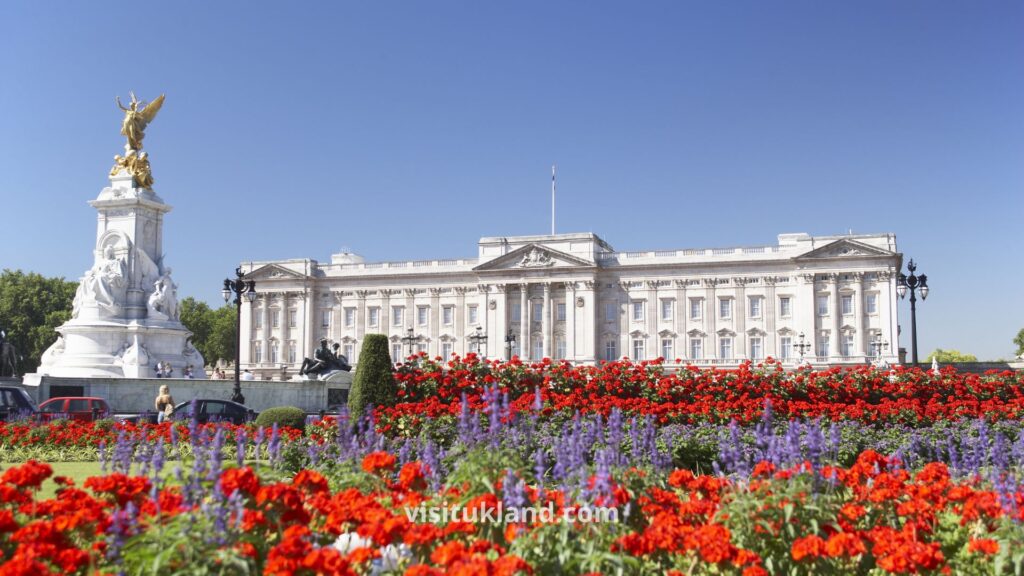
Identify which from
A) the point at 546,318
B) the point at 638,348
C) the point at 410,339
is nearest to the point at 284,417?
the point at 410,339

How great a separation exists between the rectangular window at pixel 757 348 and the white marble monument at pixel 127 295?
4869 cm

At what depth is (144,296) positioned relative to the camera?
28531 millimetres

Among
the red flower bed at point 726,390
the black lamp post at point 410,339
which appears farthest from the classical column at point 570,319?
the red flower bed at point 726,390

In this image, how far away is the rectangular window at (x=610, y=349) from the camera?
72.4m

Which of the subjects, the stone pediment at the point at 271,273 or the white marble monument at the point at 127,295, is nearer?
the white marble monument at the point at 127,295

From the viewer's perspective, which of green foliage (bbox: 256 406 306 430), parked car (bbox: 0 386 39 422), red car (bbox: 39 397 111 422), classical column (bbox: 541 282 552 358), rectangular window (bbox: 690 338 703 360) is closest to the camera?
green foliage (bbox: 256 406 306 430)

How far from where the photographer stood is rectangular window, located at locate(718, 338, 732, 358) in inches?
2756

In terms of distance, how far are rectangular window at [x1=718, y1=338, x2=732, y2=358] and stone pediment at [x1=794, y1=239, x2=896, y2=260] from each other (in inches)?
356

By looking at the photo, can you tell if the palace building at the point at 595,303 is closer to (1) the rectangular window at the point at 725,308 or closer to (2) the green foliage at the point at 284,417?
(1) the rectangular window at the point at 725,308

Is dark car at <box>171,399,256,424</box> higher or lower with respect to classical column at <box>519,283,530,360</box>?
lower

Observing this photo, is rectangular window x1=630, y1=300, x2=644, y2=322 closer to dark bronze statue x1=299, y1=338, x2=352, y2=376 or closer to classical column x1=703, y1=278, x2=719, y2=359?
classical column x1=703, y1=278, x2=719, y2=359

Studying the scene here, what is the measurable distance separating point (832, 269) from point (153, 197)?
170 ft

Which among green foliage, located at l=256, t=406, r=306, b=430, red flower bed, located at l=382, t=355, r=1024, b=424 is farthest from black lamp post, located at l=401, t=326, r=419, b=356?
red flower bed, located at l=382, t=355, r=1024, b=424

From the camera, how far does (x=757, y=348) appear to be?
69250mm
